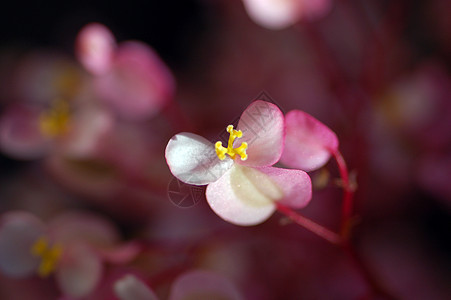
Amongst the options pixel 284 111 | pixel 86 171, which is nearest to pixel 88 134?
pixel 86 171

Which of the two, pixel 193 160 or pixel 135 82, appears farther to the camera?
pixel 135 82

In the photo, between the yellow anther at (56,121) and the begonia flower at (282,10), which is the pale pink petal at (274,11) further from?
the yellow anther at (56,121)

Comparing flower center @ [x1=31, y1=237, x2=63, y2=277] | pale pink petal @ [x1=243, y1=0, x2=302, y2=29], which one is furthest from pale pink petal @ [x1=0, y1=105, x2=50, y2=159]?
pale pink petal @ [x1=243, y1=0, x2=302, y2=29]

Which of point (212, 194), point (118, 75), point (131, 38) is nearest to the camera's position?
point (212, 194)

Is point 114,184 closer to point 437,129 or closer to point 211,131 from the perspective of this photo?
point 211,131

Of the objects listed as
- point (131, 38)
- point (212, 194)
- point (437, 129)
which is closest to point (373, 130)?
point (437, 129)

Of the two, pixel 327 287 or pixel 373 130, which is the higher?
pixel 373 130

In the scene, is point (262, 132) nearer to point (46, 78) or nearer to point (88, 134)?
point (88, 134)

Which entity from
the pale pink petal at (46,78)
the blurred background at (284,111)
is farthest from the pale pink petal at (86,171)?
the pale pink petal at (46,78)
